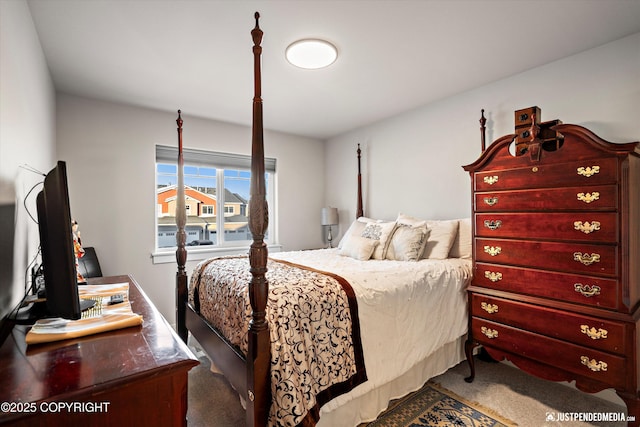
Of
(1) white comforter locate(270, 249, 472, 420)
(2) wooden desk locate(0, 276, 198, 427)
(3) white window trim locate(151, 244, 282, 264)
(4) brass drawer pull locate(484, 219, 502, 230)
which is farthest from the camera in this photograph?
(3) white window trim locate(151, 244, 282, 264)

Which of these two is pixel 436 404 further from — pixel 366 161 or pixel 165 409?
pixel 366 161

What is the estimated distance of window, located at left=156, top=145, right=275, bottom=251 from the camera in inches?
141

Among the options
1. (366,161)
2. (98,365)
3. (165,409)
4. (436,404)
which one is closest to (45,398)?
(98,365)

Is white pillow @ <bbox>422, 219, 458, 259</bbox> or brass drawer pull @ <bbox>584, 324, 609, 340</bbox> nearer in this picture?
brass drawer pull @ <bbox>584, 324, 609, 340</bbox>

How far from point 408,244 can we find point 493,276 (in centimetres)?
72

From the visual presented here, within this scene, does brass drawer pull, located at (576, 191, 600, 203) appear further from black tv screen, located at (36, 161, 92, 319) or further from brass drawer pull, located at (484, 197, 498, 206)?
black tv screen, located at (36, 161, 92, 319)

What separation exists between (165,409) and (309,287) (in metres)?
0.90

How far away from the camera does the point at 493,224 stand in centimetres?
212

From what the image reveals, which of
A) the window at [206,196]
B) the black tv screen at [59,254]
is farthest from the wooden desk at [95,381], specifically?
the window at [206,196]

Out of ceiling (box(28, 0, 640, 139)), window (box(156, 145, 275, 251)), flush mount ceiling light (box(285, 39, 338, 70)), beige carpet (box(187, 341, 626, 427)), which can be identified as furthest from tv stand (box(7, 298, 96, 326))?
window (box(156, 145, 275, 251))

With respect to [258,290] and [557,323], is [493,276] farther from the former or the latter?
[258,290]

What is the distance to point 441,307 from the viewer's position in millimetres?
2164

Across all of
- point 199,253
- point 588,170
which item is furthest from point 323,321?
point 199,253

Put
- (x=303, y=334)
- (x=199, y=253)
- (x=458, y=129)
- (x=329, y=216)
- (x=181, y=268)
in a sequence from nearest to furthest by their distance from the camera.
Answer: (x=303, y=334) < (x=181, y=268) < (x=458, y=129) < (x=199, y=253) < (x=329, y=216)
